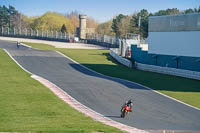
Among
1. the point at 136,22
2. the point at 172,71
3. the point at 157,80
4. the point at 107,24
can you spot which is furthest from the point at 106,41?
the point at 107,24

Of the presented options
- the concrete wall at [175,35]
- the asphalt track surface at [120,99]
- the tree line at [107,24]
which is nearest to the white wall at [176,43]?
the concrete wall at [175,35]

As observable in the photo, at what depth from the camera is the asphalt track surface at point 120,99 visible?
2017 cm

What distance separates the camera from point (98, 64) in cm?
4716

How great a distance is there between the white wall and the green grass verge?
60.0 ft

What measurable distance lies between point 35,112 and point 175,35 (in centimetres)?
2686

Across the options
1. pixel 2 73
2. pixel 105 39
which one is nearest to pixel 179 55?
pixel 2 73

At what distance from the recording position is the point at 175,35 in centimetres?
4312

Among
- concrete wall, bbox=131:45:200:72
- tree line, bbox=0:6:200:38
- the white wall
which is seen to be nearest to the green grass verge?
concrete wall, bbox=131:45:200:72

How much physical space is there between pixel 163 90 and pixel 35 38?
76.3 metres

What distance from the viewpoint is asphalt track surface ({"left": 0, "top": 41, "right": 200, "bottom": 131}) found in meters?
20.2

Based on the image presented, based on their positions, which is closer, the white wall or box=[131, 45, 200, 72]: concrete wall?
box=[131, 45, 200, 72]: concrete wall

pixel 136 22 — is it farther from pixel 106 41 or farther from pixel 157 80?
pixel 157 80

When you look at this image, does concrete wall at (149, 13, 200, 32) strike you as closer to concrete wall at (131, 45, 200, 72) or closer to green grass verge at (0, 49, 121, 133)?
concrete wall at (131, 45, 200, 72)

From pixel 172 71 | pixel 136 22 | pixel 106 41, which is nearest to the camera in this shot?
pixel 172 71
